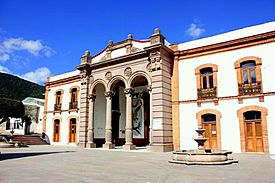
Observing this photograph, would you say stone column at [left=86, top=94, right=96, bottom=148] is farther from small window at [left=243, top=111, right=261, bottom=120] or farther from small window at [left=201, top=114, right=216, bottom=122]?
small window at [left=243, top=111, right=261, bottom=120]

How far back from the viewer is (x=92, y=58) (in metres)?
22.2

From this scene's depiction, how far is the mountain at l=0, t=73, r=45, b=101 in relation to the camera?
57584 mm

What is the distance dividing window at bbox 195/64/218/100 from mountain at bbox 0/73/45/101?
50.3m

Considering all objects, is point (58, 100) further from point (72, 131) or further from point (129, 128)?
point (129, 128)

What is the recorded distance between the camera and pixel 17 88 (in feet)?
202

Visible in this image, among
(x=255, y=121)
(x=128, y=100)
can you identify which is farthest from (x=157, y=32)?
(x=255, y=121)

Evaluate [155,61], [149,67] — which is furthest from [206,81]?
[149,67]

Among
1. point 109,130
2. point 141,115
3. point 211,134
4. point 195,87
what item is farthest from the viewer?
point 141,115

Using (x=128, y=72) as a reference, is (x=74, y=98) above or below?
below

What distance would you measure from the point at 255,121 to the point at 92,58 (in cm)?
1401

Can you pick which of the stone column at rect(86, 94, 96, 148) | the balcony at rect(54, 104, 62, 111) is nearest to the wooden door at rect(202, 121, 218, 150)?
the stone column at rect(86, 94, 96, 148)

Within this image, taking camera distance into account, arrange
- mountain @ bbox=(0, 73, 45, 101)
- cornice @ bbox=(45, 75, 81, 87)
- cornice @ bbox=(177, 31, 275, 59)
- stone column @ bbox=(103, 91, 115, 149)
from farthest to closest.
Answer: mountain @ bbox=(0, 73, 45, 101)
cornice @ bbox=(45, 75, 81, 87)
stone column @ bbox=(103, 91, 115, 149)
cornice @ bbox=(177, 31, 275, 59)

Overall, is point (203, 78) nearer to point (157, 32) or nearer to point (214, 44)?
point (214, 44)

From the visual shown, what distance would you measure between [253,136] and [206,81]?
4481mm
